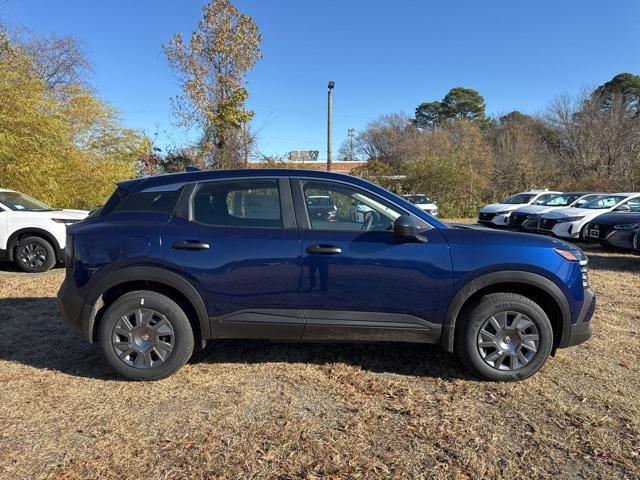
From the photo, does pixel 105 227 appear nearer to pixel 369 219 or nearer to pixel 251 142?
pixel 369 219

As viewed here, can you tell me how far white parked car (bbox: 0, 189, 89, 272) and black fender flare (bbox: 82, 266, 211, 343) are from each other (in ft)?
17.2

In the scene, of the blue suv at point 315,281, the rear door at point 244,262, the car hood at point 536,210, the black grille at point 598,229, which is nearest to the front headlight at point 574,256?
Result: the blue suv at point 315,281

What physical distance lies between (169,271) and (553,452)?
290cm

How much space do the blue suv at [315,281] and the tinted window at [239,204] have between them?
0.01m

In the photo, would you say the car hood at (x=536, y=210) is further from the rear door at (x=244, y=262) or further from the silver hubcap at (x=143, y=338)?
the silver hubcap at (x=143, y=338)

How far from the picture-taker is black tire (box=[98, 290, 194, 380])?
12.3ft

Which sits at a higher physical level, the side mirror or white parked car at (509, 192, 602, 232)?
white parked car at (509, 192, 602, 232)

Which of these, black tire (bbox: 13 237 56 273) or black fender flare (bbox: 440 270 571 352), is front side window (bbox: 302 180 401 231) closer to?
black fender flare (bbox: 440 270 571 352)

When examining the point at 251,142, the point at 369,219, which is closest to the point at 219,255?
the point at 369,219

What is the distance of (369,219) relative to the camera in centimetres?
379

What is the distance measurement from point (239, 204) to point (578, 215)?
1188 centimetres

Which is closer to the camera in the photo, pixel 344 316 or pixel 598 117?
pixel 344 316

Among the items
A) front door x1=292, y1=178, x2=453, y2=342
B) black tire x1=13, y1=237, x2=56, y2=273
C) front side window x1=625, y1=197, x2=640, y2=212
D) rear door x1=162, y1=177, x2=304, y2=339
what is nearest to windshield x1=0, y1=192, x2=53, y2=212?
black tire x1=13, y1=237, x2=56, y2=273

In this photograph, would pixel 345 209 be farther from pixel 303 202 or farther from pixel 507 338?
pixel 507 338
